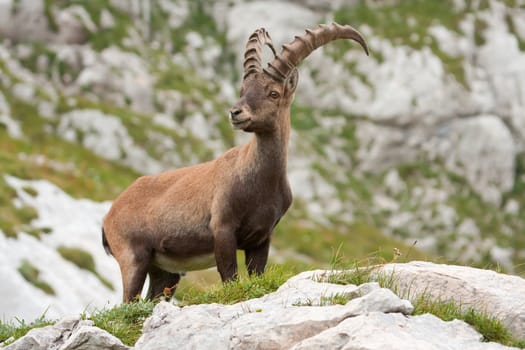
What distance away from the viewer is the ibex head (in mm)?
12477

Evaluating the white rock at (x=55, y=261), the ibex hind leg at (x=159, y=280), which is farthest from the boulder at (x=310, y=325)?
the white rock at (x=55, y=261)

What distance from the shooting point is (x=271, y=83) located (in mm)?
12844

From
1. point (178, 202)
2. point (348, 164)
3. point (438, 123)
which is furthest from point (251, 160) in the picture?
point (438, 123)

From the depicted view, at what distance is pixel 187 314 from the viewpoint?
9281 mm

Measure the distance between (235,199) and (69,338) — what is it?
408 centimetres

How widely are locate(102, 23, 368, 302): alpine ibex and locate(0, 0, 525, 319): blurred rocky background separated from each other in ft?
80.4

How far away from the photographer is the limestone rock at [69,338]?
923cm

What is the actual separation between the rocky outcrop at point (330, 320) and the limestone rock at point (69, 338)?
13 mm

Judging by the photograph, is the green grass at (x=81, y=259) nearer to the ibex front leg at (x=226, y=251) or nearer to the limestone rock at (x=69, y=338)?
the ibex front leg at (x=226, y=251)

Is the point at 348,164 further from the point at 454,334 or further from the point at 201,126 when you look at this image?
the point at 454,334

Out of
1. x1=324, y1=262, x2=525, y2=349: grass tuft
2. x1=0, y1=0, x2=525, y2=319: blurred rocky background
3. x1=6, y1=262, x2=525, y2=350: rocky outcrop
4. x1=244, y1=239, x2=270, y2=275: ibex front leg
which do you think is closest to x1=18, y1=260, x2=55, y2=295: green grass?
x1=244, y1=239, x2=270, y2=275: ibex front leg

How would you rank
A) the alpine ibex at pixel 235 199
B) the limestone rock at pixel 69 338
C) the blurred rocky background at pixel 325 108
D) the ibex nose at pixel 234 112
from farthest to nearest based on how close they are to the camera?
the blurred rocky background at pixel 325 108
the alpine ibex at pixel 235 199
the ibex nose at pixel 234 112
the limestone rock at pixel 69 338

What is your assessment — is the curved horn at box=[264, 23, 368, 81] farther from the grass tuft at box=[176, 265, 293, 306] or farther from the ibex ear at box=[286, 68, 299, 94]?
the grass tuft at box=[176, 265, 293, 306]

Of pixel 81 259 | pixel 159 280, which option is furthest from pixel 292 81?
pixel 81 259
